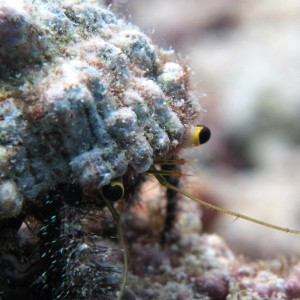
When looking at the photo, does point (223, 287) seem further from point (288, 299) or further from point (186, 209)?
point (186, 209)

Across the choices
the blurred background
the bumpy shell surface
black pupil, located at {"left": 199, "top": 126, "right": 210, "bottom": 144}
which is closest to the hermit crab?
the bumpy shell surface

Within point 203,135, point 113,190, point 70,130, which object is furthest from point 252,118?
point 70,130

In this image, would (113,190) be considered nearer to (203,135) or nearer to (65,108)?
(65,108)

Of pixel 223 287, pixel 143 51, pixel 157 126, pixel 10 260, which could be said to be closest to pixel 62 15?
pixel 143 51

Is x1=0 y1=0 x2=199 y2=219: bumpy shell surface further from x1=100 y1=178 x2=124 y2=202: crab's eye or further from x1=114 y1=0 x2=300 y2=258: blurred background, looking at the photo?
x1=114 y1=0 x2=300 y2=258: blurred background

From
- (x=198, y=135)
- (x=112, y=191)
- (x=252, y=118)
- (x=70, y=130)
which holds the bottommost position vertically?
(x=112, y=191)
